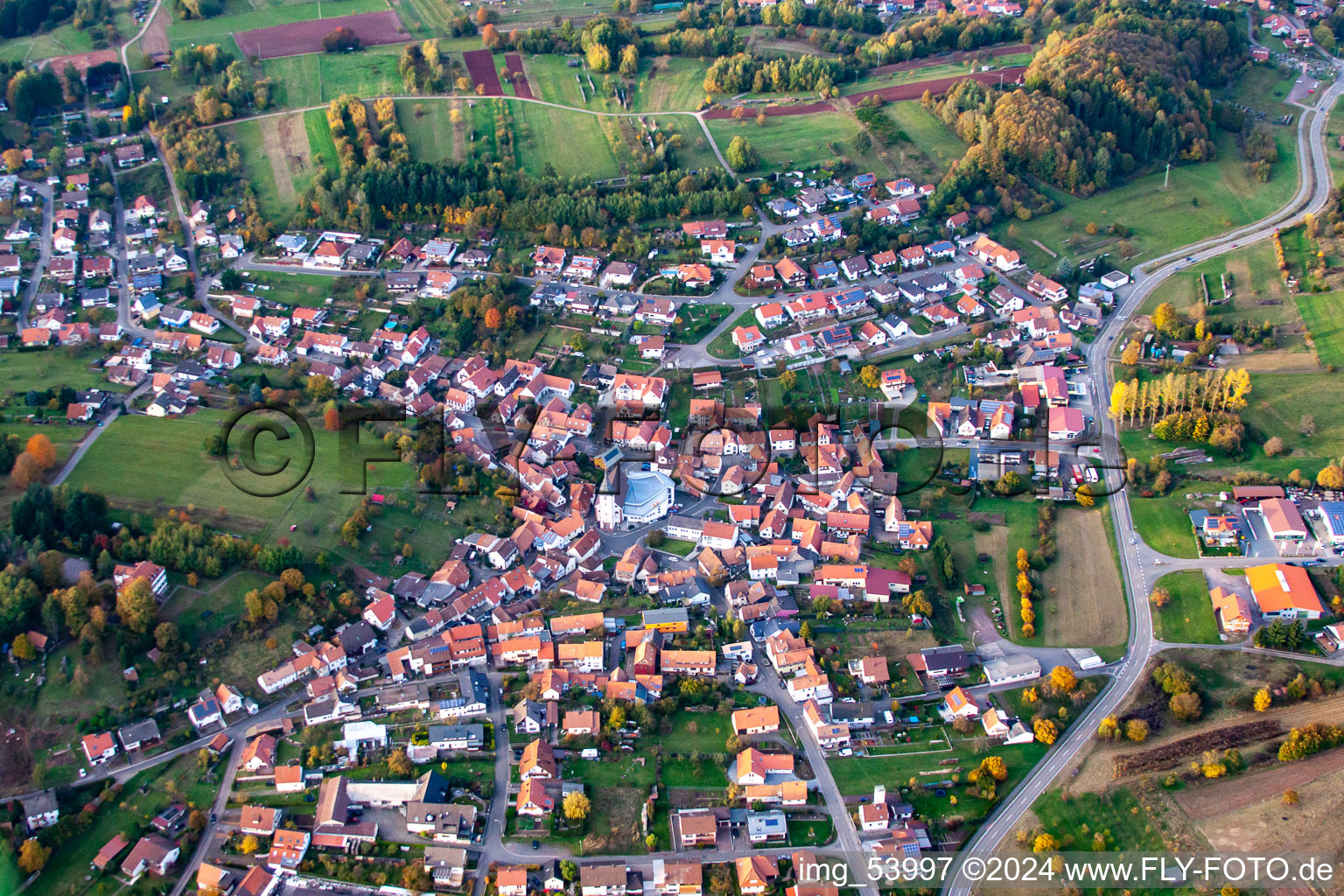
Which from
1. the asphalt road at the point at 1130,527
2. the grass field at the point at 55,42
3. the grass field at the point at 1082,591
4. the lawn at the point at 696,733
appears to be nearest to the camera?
the asphalt road at the point at 1130,527

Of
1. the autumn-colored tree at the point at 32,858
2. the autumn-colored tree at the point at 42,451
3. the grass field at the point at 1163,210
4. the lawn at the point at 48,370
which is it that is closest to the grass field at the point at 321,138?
the lawn at the point at 48,370

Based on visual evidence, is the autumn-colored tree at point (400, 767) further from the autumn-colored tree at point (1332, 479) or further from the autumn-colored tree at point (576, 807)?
the autumn-colored tree at point (1332, 479)

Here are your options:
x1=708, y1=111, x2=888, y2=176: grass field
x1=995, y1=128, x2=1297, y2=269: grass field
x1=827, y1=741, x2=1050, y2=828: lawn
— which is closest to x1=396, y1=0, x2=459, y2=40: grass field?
x1=708, y1=111, x2=888, y2=176: grass field

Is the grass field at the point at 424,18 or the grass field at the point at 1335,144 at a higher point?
the grass field at the point at 424,18

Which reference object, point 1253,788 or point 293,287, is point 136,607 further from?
point 1253,788

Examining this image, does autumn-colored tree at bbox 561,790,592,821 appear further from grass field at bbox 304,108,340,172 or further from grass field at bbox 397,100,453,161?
grass field at bbox 304,108,340,172

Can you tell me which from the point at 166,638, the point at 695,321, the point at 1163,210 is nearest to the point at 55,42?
the point at 695,321
